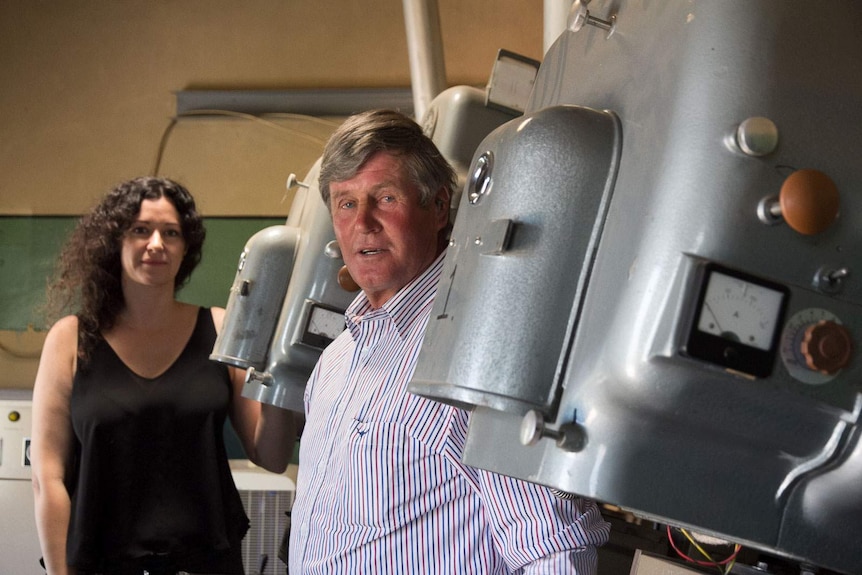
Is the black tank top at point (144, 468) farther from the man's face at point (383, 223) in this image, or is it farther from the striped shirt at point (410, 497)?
the man's face at point (383, 223)

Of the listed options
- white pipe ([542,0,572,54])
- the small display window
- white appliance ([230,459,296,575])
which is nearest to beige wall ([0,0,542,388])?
white appliance ([230,459,296,575])

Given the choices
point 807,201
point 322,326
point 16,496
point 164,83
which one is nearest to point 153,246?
point 322,326

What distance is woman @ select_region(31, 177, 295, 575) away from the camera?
2.04 meters

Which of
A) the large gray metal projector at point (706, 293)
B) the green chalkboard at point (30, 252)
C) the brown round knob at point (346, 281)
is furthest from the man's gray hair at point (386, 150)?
the green chalkboard at point (30, 252)

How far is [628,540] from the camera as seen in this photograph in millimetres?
1396

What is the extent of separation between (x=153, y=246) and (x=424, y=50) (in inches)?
32.3

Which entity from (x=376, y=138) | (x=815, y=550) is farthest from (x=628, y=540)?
(x=815, y=550)

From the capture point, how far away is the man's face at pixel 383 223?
1278 mm

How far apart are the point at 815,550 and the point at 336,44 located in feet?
11.7

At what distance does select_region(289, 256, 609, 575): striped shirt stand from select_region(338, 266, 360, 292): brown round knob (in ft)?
0.75

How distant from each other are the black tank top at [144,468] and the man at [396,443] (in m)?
0.69

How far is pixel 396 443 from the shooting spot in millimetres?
1188

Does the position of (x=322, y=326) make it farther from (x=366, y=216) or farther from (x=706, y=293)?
(x=706, y=293)

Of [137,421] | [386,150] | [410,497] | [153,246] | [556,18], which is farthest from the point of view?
[153,246]
